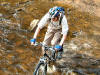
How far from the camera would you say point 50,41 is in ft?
27.1

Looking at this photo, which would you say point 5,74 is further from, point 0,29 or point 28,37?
point 0,29

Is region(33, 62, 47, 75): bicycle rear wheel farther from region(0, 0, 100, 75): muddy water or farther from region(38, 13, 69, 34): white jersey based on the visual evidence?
region(0, 0, 100, 75): muddy water

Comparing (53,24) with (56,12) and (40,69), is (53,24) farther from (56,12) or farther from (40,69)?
(40,69)

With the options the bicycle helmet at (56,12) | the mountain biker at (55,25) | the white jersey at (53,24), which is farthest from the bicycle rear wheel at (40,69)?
the bicycle helmet at (56,12)

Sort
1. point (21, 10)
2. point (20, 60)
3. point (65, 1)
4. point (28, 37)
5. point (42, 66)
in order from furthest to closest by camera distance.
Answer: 1. point (65, 1)
2. point (21, 10)
3. point (28, 37)
4. point (20, 60)
5. point (42, 66)

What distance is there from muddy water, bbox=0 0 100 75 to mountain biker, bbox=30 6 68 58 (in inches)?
62.0

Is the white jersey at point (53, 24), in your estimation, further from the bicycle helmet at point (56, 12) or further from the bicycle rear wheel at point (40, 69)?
the bicycle rear wheel at point (40, 69)

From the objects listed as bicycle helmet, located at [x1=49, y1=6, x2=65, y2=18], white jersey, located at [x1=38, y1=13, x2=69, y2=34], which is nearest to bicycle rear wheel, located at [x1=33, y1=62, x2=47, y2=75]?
white jersey, located at [x1=38, y1=13, x2=69, y2=34]

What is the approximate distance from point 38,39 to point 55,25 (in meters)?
4.20

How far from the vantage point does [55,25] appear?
25.0 feet

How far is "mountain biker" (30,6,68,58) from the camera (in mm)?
6657

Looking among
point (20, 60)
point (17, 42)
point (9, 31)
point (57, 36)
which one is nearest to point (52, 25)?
point (57, 36)

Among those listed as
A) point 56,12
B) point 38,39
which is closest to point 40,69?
point 56,12

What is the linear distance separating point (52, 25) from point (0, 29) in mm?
5758
